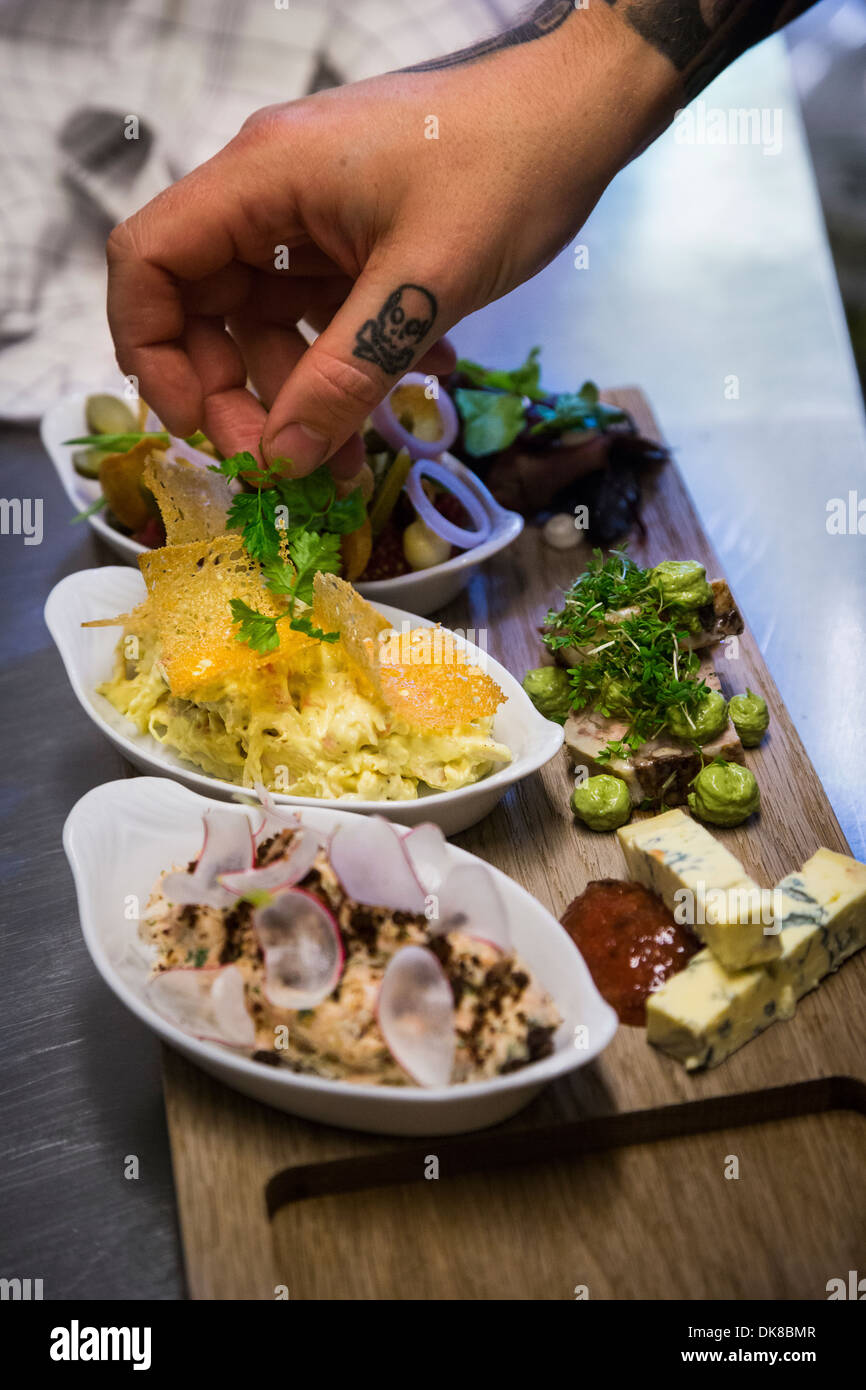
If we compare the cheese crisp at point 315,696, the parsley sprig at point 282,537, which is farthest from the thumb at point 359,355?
the cheese crisp at point 315,696

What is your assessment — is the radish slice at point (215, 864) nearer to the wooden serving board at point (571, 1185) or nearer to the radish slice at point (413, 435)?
the wooden serving board at point (571, 1185)

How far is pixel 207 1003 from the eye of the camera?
5.32 feet

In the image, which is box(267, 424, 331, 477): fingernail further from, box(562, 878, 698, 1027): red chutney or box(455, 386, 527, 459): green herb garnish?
box(562, 878, 698, 1027): red chutney

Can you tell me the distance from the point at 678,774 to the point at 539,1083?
778 mm

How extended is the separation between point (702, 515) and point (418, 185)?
4.53 ft

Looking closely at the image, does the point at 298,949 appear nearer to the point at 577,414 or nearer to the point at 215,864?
the point at 215,864

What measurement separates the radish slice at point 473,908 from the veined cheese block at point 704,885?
300 millimetres

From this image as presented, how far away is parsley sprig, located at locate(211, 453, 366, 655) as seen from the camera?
79.4 inches

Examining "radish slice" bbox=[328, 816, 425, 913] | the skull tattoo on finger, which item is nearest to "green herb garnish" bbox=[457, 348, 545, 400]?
the skull tattoo on finger

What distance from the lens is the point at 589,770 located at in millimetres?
2180

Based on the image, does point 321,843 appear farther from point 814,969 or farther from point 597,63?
point 597,63

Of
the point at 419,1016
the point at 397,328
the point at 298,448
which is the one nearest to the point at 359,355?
the point at 397,328

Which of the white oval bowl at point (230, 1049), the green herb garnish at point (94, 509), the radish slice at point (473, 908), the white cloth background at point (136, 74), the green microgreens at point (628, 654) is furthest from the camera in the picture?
the white cloth background at point (136, 74)

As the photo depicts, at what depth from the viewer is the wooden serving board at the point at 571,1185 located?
1.59 metres
